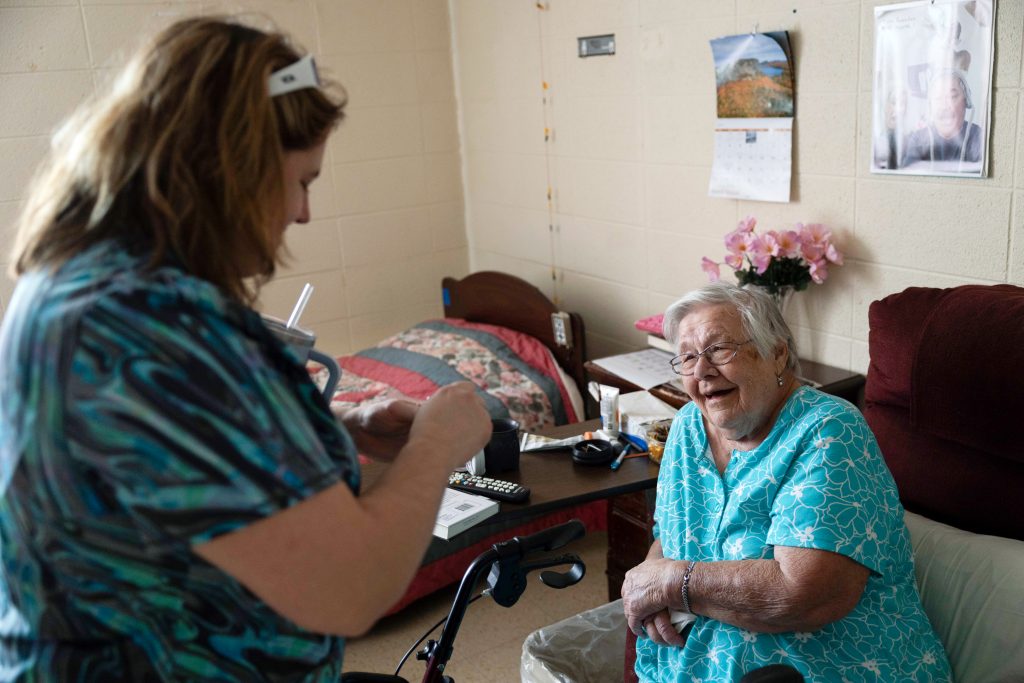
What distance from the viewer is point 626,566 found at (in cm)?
271

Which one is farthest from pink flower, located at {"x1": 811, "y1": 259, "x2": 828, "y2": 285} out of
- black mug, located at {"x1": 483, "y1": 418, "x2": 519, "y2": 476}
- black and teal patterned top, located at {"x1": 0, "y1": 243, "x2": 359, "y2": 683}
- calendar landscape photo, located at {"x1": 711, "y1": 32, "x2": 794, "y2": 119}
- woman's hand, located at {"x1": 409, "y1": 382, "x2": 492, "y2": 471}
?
black and teal patterned top, located at {"x1": 0, "y1": 243, "x2": 359, "y2": 683}

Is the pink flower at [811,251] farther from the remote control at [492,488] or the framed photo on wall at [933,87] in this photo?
the remote control at [492,488]

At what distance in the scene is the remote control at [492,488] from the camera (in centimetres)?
190

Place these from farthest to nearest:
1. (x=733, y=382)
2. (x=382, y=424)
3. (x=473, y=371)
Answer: (x=473, y=371)
(x=733, y=382)
(x=382, y=424)

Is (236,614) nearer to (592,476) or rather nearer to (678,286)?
(592,476)

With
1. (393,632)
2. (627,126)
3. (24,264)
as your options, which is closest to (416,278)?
(627,126)

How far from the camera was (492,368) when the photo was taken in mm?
3514

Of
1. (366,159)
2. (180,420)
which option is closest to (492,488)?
(180,420)

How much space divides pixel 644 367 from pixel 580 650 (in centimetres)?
109

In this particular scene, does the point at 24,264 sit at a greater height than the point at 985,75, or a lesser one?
lesser

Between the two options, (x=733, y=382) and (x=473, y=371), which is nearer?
(x=733, y=382)

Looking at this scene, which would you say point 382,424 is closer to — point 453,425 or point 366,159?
point 453,425

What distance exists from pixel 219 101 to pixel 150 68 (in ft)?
0.27

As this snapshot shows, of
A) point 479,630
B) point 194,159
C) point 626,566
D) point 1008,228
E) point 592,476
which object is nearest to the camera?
point 194,159
